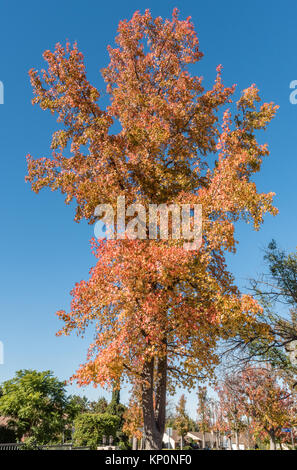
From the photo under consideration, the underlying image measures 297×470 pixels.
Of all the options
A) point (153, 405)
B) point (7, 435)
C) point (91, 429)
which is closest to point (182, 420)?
point (91, 429)

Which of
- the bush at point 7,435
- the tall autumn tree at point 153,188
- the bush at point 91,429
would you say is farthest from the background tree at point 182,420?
the tall autumn tree at point 153,188

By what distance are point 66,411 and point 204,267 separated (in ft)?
50.5

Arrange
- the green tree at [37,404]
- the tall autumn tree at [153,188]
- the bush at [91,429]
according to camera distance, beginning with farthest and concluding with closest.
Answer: the bush at [91,429] < the green tree at [37,404] < the tall autumn tree at [153,188]

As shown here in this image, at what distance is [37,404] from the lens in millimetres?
19047

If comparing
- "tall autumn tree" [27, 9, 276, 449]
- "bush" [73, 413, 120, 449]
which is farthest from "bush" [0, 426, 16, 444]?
"tall autumn tree" [27, 9, 276, 449]

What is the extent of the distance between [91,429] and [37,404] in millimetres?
10997

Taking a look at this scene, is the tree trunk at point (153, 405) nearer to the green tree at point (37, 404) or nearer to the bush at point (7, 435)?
the green tree at point (37, 404)

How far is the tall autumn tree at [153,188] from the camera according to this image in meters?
9.23

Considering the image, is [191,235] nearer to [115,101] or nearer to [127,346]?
[127,346]

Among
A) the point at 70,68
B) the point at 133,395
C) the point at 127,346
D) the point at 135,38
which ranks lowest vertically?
the point at 133,395

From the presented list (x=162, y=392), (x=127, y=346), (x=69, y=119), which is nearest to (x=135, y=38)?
(x=69, y=119)

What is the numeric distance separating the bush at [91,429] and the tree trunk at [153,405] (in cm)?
2002

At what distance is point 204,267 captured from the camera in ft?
30.9
